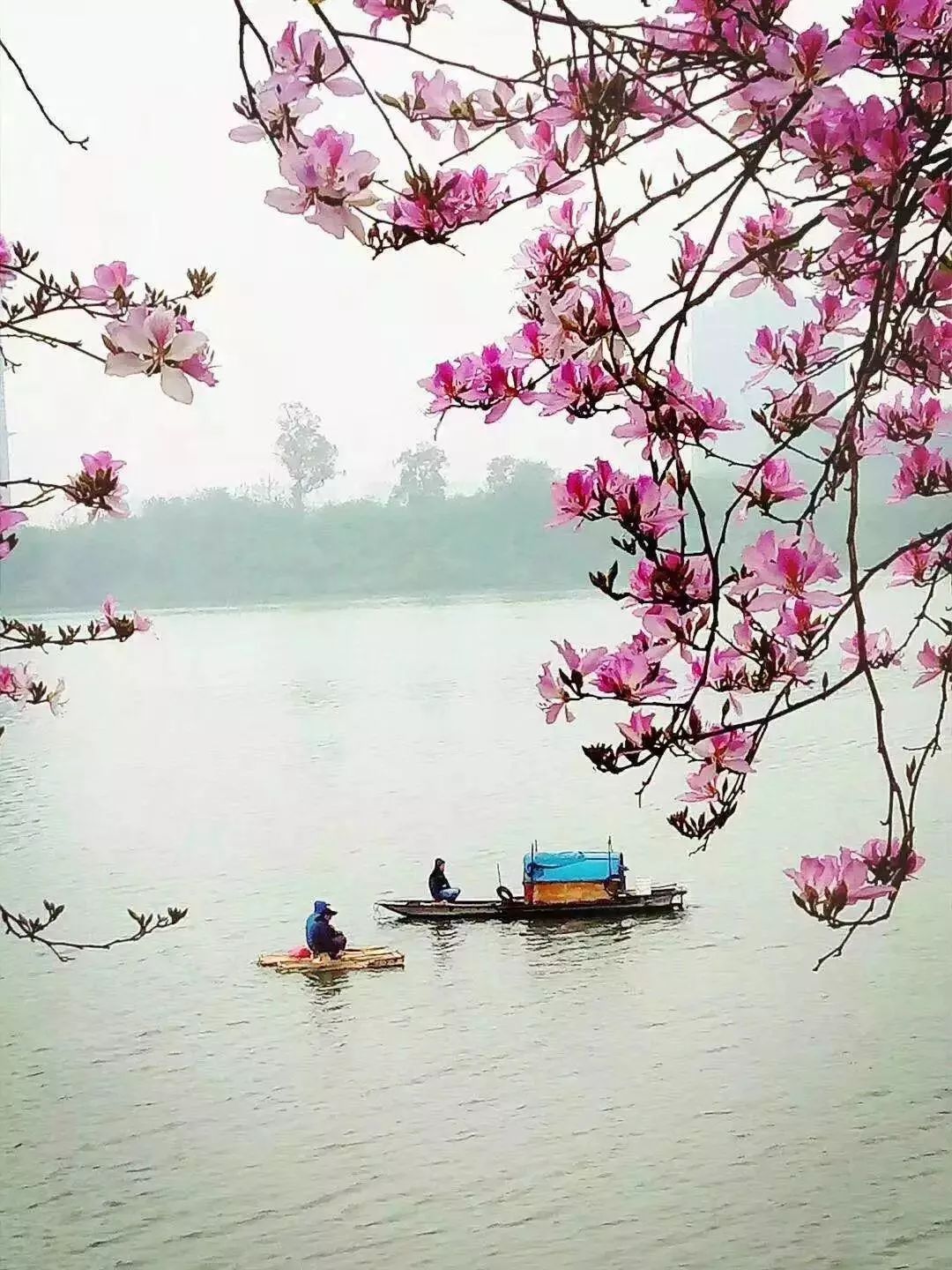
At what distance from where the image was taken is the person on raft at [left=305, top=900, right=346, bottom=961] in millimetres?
2088

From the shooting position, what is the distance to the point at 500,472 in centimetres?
216

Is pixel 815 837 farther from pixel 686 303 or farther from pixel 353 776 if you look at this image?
pixel 686 303

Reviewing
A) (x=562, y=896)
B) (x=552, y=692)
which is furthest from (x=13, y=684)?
(x=552, y=692)

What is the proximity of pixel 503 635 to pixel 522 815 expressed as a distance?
25 centimetres

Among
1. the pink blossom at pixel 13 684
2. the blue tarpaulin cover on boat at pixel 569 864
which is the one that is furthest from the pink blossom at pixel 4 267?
the blue tarpaulin cover on boat at pixel 569 864

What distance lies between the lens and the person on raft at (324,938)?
2.09m

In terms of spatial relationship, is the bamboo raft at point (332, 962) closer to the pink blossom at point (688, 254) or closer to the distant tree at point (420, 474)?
the distant tree at point (420, 474)

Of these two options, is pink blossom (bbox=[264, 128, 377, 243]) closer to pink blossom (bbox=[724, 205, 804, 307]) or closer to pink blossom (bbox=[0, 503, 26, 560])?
pink blossom (bbox=[724, 205, 804, 307])

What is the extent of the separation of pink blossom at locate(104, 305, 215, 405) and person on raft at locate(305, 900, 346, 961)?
140 centimetres

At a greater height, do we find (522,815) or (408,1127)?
(522,815)

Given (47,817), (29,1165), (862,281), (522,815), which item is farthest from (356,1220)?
(862,281)

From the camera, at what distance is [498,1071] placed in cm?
197

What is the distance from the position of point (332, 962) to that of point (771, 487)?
133cm

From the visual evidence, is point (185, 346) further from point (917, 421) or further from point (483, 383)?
point (917, 421)
